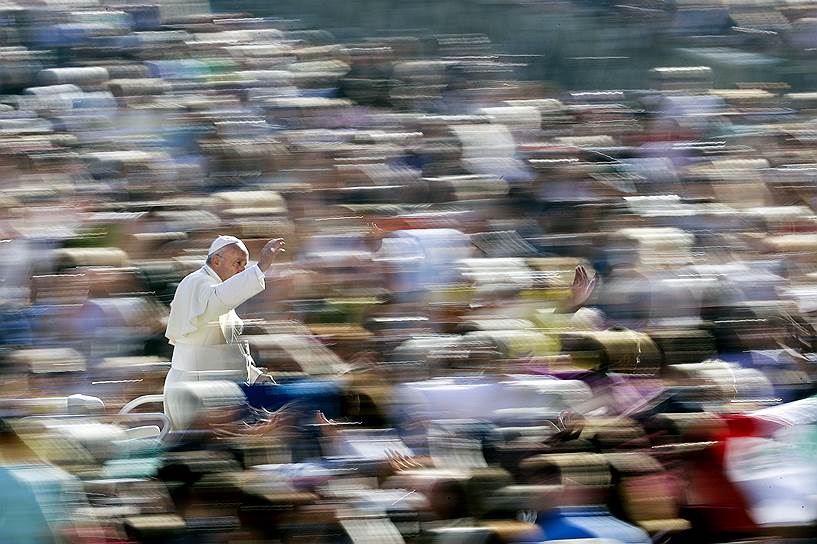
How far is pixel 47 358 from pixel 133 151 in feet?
7.91

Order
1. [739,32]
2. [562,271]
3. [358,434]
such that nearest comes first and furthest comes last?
[358,434] → [562,271] → [739,32]

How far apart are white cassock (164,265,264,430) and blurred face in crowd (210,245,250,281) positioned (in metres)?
0.08

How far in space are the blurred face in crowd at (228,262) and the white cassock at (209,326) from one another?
0.08 metres

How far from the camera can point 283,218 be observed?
4.89 meters

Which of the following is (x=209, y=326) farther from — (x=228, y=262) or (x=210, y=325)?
(x=228, y=262)

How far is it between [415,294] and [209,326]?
685mm

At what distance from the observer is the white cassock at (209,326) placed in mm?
3863

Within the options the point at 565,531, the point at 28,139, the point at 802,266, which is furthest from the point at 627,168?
the point at 565,531

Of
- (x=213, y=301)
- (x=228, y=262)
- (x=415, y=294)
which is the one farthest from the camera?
(x=415, y=294)

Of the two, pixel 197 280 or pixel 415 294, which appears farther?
pixel 415 294

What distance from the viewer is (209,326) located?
3885 millimetres

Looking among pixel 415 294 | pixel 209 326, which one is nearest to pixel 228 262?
pixel 209 326

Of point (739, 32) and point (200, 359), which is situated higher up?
point (739, 32)

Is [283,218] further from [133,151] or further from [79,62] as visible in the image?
[79,62]
